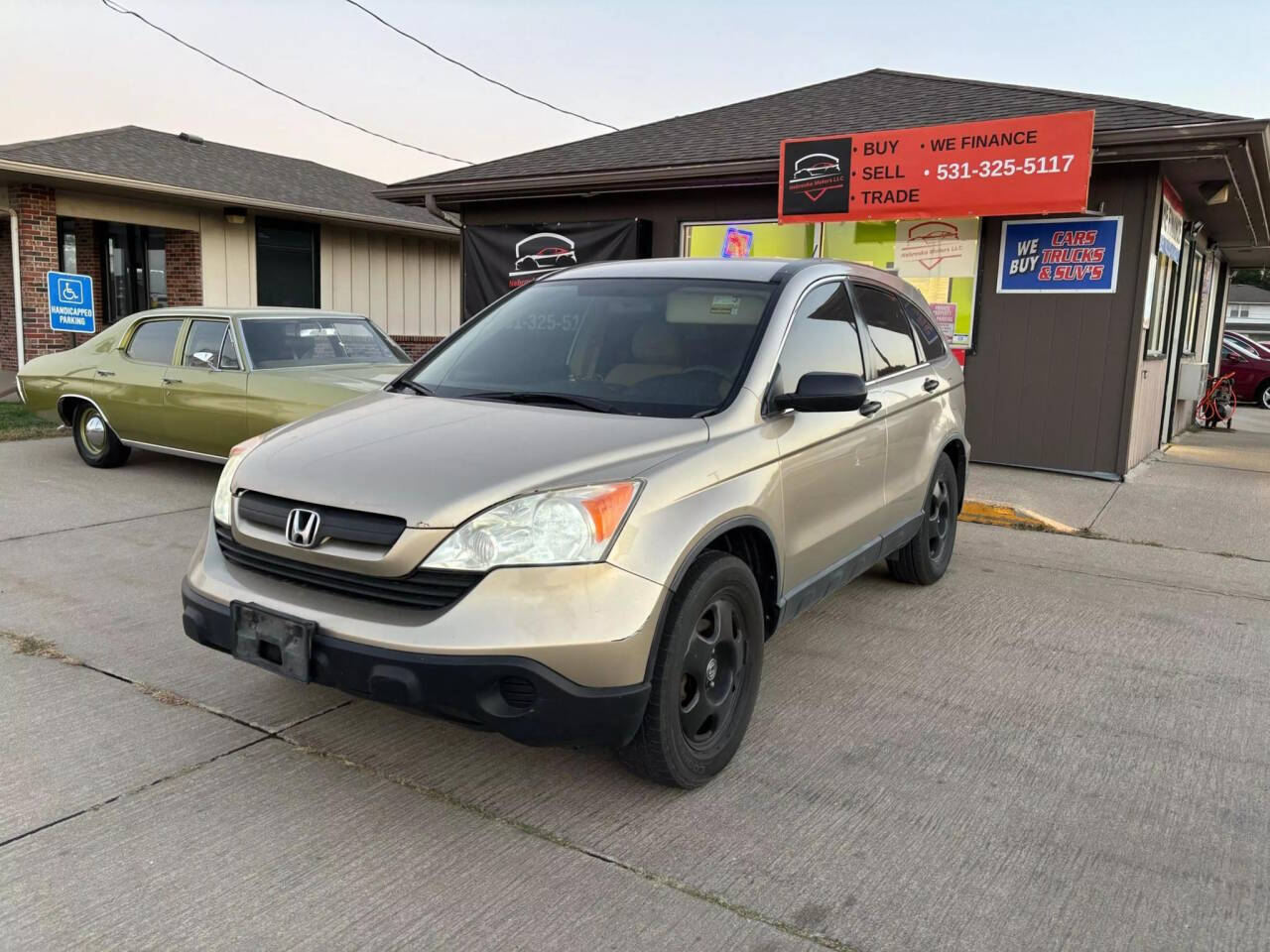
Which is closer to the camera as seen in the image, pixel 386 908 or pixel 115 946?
pixel 115 946

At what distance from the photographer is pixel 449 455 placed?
9.59 feet

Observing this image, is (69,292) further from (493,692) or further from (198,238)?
(493,692)

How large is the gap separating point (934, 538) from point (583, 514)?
135 inches

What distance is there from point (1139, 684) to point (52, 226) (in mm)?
15161

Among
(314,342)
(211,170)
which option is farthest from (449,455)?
(211,170)

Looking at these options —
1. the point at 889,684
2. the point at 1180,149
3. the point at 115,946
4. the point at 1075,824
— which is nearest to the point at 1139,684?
the point at 889,684

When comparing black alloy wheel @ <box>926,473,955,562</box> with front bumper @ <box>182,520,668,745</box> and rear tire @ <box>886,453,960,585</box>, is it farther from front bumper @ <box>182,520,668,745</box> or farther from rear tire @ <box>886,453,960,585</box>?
front bumper @ <box>182,520,668,745</box>

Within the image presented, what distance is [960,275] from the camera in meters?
9.67

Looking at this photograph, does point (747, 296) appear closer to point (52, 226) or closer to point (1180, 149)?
point (1180, 149)

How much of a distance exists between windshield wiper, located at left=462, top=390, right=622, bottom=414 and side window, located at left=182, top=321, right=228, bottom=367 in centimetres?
486

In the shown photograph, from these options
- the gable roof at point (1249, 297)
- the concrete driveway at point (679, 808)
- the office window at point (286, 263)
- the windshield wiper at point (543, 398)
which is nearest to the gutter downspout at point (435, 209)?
the office window at point (286, 263)

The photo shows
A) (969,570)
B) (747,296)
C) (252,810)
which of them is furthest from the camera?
(969,570)

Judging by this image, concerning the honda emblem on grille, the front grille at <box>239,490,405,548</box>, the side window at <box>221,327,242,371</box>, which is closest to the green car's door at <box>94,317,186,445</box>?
the side window at <box>221,327,242,371</box>

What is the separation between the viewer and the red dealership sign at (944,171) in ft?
27.3
